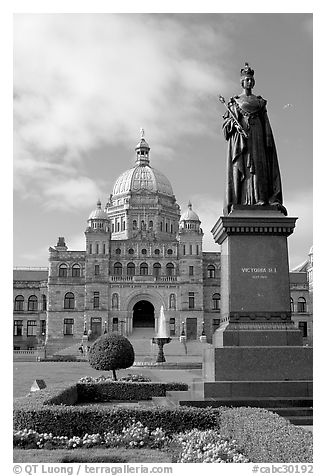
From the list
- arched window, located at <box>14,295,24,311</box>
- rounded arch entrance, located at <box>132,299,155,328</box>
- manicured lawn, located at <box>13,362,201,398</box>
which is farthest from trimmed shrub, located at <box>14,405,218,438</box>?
arched window, located at <box>14,295,24,311</box>

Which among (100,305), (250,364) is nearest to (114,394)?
(250,364)

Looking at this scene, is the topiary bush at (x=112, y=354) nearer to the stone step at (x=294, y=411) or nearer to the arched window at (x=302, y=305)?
Result: the stone step at (x=294, y=411)

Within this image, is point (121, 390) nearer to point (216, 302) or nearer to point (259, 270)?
point (259, 270)

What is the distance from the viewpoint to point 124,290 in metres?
80.6

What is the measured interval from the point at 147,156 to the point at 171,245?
2195 centimetres

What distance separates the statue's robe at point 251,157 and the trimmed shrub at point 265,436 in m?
5.03

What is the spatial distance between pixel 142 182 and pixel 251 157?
81.0 metres

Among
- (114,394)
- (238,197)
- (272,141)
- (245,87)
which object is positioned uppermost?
(245,87)

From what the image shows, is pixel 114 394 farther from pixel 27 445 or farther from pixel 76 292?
pixel 76 292

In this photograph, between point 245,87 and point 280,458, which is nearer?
point 280,458

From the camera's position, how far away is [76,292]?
82.4 metres

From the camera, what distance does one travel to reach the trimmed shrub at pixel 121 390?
1914 centimetres

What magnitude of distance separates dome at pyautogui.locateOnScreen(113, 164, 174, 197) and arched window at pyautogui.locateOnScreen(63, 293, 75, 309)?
778 inches

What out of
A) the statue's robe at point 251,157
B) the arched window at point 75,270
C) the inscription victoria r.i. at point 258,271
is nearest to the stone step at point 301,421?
the inscription victoria r.i. at point 258,271
